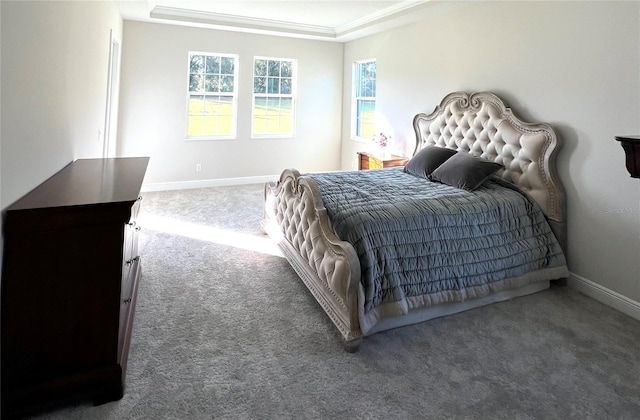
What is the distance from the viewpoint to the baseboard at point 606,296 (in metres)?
2.72

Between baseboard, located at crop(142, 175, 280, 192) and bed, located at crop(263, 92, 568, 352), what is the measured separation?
9.63ft

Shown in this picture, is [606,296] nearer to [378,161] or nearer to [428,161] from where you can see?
[428,161]

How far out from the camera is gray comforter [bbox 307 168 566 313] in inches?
93.5

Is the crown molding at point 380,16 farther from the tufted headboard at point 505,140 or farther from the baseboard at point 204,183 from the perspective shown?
the baseboard at point 204,183

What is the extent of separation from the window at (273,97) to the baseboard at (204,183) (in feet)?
2.47

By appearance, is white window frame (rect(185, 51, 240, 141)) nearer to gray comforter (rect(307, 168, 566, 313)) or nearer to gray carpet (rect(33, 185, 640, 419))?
gray carpet (rect(33, 185, 640, 419))

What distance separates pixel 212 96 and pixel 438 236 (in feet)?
16.0

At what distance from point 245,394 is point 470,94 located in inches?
141

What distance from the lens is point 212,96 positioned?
244 inches

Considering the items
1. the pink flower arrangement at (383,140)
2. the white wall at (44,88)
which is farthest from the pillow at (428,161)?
the white wall at (44,88)

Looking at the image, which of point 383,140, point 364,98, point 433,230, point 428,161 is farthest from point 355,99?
point 433,230

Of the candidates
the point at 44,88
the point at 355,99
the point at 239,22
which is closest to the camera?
the point at 44,88

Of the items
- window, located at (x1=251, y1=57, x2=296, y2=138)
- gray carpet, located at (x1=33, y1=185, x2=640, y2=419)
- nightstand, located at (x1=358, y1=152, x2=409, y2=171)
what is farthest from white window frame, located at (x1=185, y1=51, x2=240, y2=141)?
gray carpet, located at (x1=33, y1=185, x2=640, y2=419)

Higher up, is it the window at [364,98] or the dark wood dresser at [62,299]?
the window at [364,98]
